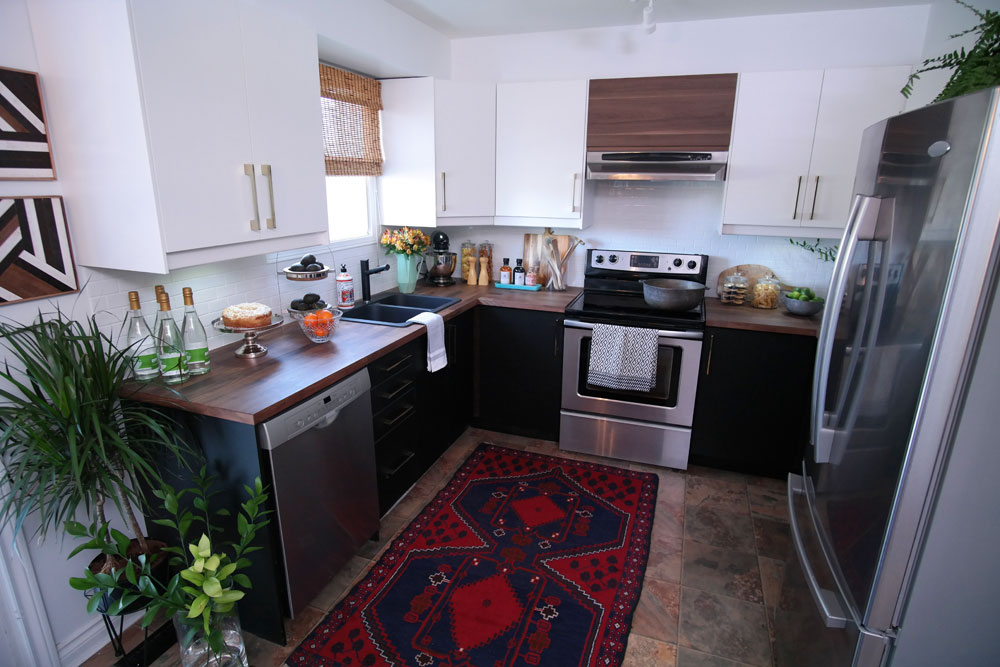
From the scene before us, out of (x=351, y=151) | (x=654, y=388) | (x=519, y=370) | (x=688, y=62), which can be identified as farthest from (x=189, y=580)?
(x=688, y=62)

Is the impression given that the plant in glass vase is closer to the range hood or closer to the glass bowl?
the glass bowl

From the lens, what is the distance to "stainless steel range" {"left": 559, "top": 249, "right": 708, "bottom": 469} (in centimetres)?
284

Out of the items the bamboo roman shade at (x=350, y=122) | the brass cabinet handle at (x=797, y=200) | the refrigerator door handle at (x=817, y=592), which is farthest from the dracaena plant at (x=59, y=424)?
the brass cabinet handle at (x=797, y=200)

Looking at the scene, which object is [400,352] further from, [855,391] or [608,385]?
[855,391]

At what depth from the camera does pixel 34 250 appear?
5.22 ft

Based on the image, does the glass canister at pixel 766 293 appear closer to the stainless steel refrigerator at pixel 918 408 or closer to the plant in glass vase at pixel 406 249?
the stainless steel refrigerator at pixel 918 408

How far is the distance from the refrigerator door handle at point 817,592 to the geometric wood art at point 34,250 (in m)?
2.37

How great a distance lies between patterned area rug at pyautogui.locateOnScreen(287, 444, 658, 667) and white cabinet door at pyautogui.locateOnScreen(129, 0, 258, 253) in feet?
4.76

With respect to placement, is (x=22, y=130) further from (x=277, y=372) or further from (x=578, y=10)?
(x=578, y=10)

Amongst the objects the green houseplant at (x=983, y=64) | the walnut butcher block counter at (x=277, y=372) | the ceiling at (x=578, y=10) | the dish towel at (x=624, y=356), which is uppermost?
the ceiling at (x=578, y=10)

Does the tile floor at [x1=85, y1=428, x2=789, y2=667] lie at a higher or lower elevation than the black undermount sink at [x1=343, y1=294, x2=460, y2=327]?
lower

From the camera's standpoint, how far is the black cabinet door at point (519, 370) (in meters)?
3.12

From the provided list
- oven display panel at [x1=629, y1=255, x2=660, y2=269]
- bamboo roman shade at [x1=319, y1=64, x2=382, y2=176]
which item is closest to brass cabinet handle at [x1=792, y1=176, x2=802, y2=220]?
oven display panel at [x1=629, y1=255, x2=660, y2=269]

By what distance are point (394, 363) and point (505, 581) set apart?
102 cm
